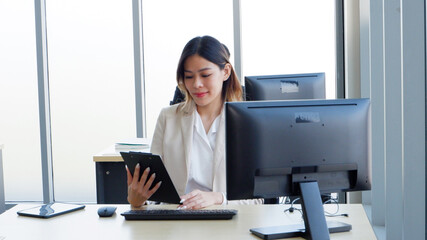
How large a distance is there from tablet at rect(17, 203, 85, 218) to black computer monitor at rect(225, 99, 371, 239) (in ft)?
2.45

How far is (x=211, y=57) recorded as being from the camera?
2.66 m

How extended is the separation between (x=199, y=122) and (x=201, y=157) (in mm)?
164

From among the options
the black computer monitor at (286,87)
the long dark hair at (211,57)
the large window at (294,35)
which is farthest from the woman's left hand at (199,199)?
the large window at (294,35)

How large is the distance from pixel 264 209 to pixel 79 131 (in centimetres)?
315

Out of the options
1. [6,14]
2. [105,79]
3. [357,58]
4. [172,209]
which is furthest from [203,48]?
[6,14]

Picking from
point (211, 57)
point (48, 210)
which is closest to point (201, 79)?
point (211, 57)

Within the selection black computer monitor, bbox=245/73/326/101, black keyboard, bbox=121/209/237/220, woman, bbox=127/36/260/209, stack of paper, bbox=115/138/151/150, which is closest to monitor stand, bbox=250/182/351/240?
black keyboard, bbox=121/209/237/220

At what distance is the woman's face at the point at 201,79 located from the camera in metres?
2.64

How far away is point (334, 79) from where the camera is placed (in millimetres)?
4680

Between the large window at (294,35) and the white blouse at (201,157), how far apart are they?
6.98ft

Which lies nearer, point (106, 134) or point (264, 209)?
point (264, 209)

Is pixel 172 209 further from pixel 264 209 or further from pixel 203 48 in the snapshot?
pixel 203 48

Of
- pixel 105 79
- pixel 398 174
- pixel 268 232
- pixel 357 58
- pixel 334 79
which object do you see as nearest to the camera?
pixel 268 232

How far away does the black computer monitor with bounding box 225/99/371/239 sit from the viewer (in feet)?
6.54
